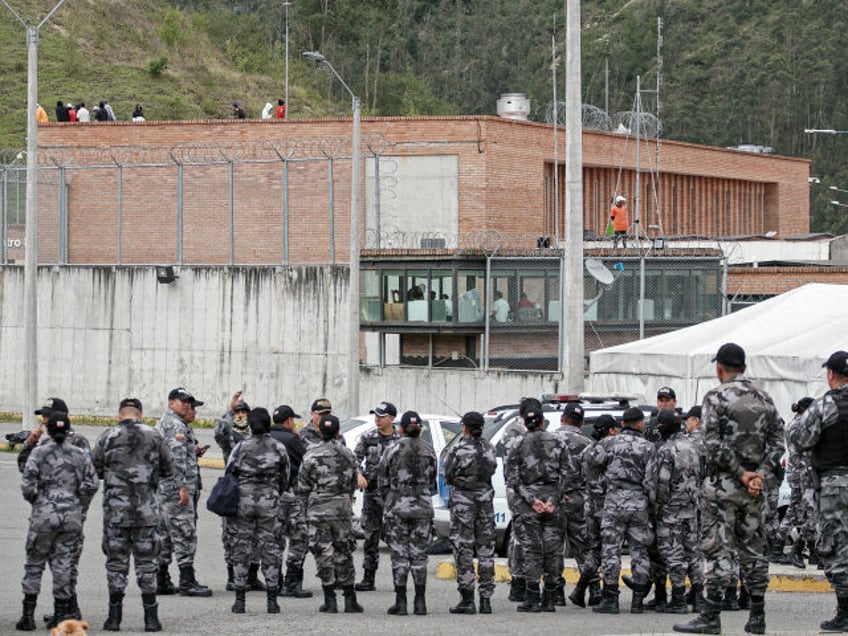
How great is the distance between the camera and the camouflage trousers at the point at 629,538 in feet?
42.6

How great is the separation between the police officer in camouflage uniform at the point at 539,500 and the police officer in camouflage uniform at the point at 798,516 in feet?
11.1

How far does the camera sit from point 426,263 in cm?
3186

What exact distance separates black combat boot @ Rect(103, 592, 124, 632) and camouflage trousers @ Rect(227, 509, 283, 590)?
3.96ft

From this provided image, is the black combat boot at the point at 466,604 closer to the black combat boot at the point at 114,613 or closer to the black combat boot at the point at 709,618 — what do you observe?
the black combat boot at the point at 709,618

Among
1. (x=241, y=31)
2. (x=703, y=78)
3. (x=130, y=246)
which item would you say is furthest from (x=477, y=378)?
(x=703, y=78)

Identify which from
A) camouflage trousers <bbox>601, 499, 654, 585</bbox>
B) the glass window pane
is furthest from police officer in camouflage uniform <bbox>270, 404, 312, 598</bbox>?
the glass window pane

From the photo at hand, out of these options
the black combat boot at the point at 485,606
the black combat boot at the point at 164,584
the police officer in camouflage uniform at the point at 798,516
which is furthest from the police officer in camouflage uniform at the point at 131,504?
the police officer in camouflage uniform at the point at 798,516

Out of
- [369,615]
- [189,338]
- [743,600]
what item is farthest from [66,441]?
[189,338]

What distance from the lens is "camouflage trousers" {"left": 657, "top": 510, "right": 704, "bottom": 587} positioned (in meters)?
13.0

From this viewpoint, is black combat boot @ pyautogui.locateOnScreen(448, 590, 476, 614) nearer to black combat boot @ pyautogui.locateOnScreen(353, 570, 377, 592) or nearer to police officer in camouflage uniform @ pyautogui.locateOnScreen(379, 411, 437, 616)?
police officer in camouflage uniform @ pyautogui.locateOnScreen(379, 411, 437, 616)

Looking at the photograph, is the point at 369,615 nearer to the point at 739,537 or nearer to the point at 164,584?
the point at 164,584

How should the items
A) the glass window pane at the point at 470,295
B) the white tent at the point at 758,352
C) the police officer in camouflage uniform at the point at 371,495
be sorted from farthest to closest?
the glass window pane at the point at 470,295
the white tent at the point at 758,352
the police officer in camouflage uniform at the point at 371,495

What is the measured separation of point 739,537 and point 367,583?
201 inches

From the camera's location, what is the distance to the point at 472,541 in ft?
43.4
